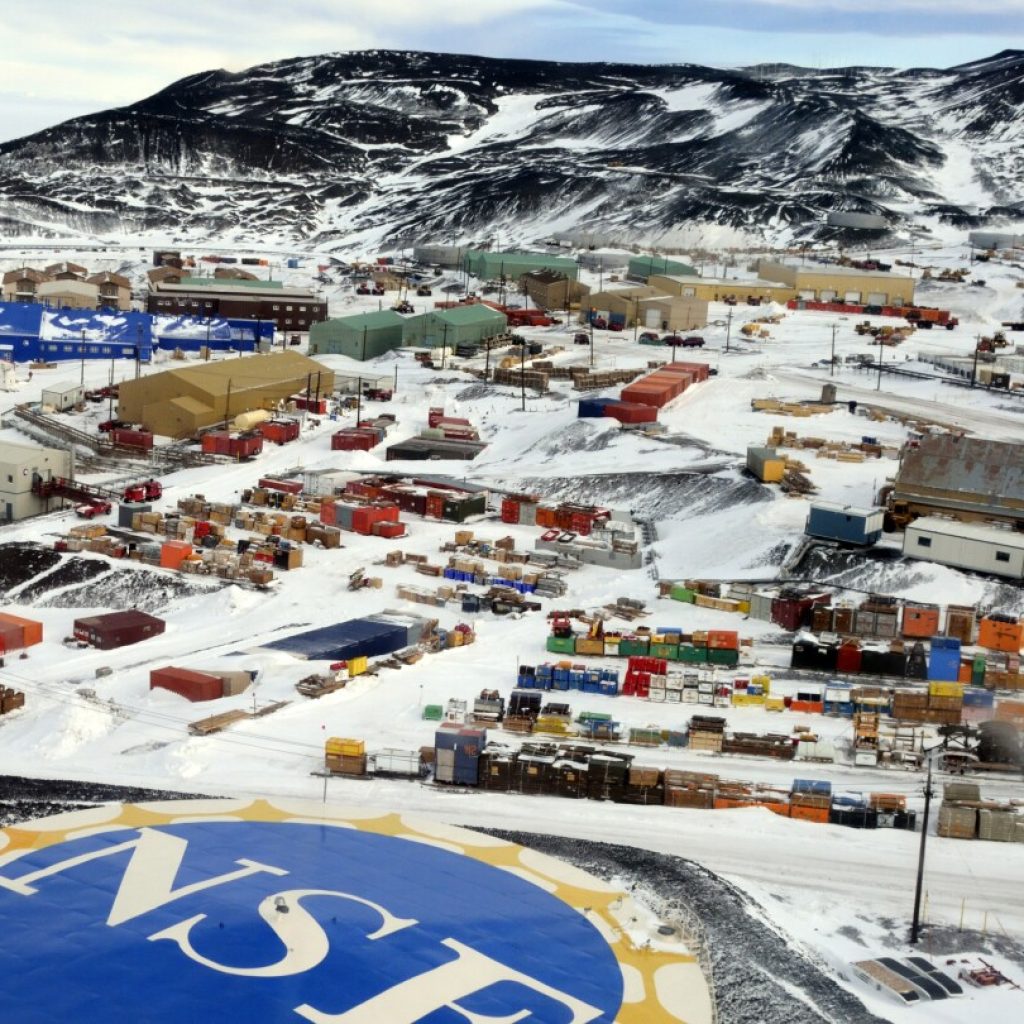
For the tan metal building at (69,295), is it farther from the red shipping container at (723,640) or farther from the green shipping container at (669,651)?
the red shipping container at (723,640)

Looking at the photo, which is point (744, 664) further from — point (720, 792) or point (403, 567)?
point (403, 567)

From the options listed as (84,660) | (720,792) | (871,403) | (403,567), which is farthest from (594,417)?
(720,792)

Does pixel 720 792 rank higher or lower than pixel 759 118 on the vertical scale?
lower

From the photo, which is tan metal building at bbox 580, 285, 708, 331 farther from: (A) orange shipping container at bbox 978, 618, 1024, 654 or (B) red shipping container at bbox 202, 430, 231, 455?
(A) orange shipping container at bbox 978, 618, 1024, 654

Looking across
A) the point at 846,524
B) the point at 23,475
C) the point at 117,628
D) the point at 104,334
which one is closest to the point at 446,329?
the point at 104,334

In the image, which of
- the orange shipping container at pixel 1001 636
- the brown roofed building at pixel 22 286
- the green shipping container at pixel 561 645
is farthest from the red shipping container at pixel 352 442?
the brown roofed building at pixel 22 286

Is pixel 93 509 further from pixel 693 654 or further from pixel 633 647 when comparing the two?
pixel 693 654
